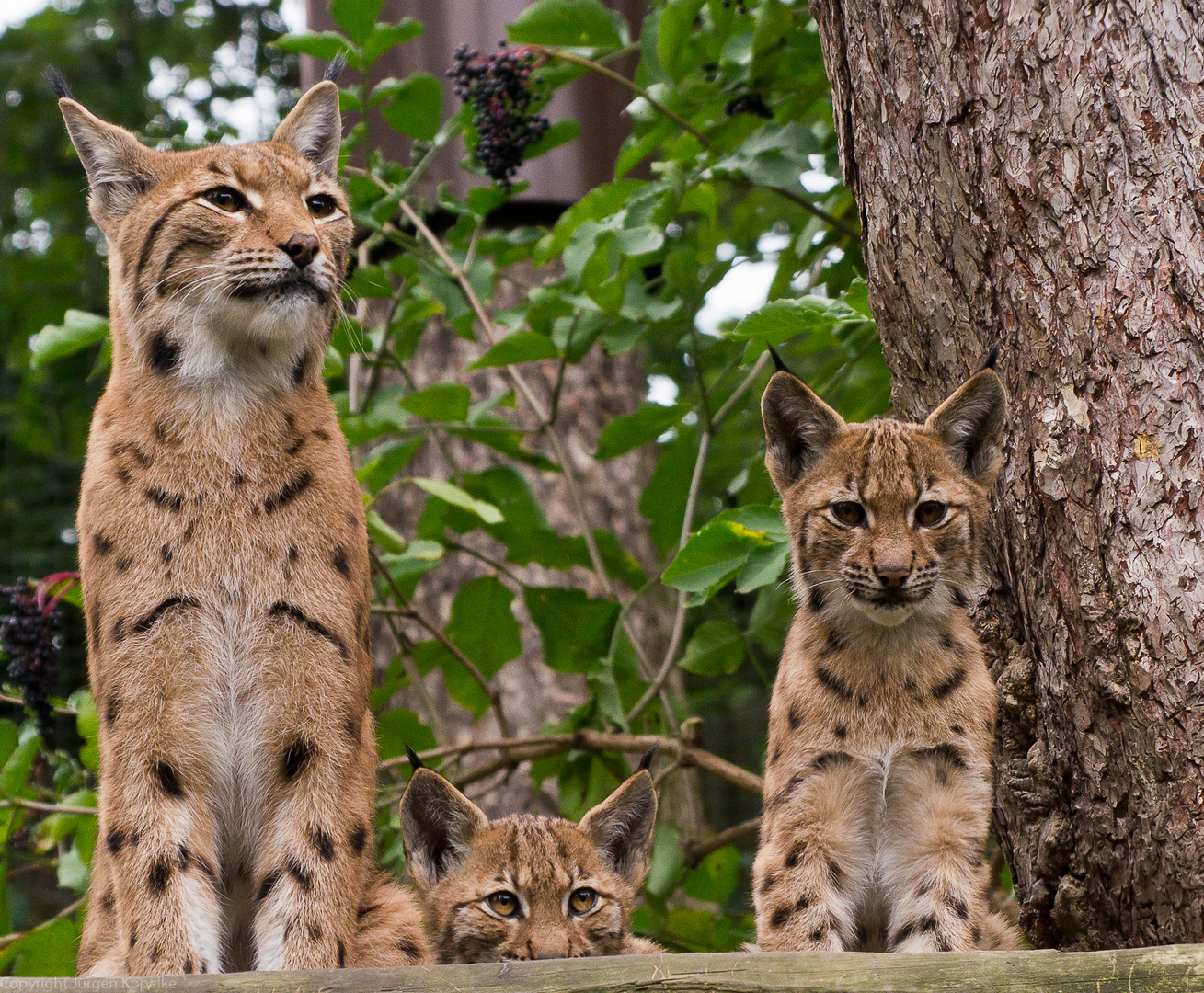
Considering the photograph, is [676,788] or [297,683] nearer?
[297,683]

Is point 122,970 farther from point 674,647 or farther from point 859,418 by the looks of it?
point 859,418

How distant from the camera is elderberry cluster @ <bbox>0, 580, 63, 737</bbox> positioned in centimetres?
477

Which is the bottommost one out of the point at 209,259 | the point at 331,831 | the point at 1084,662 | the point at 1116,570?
the point at 331,831

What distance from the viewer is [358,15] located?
17.3 ft

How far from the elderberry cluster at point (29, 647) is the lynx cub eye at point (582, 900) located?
6.74 feet

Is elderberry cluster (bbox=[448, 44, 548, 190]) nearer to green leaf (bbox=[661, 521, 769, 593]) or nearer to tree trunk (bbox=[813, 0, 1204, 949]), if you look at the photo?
tree trunk (bbox=[813, 0, 1204, 949])

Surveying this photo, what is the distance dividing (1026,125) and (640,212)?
1749 mm

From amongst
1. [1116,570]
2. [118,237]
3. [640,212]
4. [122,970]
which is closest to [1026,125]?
[1116,570]

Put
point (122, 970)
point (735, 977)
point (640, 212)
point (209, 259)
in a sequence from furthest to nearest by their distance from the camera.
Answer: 1. point (640, 212)
2. point (209, 259)
3. point (122, 970)
4. point (735, 977)

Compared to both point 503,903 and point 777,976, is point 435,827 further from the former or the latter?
point 777,976

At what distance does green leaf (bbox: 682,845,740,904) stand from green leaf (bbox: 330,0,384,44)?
375cm

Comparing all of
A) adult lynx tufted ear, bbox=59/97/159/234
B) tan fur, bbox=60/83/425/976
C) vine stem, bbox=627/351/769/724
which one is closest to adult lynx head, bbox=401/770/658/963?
tan fur, bbox=60/83/425/976

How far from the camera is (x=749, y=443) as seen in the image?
9.25 meters

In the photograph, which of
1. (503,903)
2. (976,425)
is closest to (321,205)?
(976,425)
